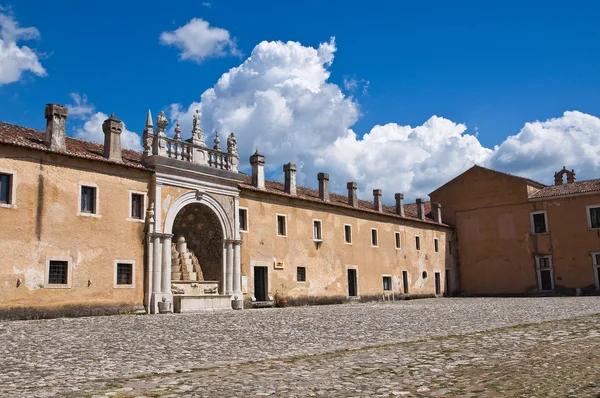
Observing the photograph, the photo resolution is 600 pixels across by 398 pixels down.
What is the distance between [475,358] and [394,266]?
29.3m

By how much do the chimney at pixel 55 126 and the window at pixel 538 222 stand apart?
32.5 metres

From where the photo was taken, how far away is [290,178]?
30.2 m

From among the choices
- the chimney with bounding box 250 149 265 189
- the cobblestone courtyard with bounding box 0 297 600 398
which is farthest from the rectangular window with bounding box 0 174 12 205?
the chimney with bounding box 250 149 265 189

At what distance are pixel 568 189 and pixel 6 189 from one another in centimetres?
3564

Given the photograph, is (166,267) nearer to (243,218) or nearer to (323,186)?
(243,218)

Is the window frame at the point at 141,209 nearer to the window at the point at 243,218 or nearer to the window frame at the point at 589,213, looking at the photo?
the window at the point at 243,218

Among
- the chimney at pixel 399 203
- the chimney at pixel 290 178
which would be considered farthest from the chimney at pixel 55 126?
the chimney at pixel 399 203

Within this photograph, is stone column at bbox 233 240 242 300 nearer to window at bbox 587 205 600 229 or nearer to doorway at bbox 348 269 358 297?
doorway at bbox 348 269 358 297

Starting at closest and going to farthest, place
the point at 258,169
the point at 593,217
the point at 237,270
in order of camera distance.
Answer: the point at 237,270 → the point at 258,169 → the point at 593,217

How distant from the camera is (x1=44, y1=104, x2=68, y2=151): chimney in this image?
774 inches

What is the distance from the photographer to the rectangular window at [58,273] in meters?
18.8

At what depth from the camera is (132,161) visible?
73.8 feet

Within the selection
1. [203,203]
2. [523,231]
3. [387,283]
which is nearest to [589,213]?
[523,231]

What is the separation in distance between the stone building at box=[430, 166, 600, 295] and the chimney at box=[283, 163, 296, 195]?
1878 centimetres
